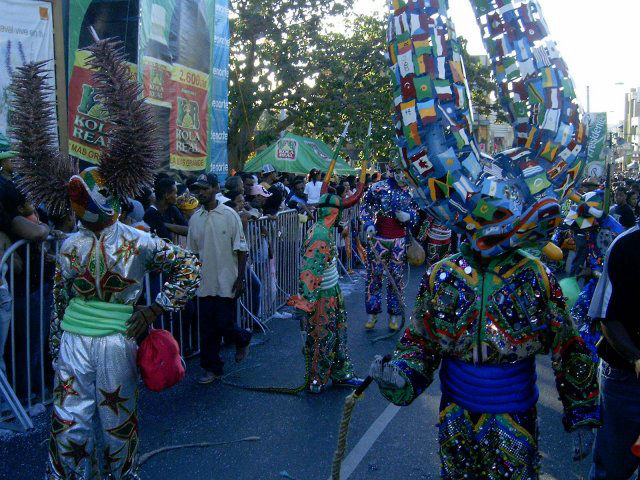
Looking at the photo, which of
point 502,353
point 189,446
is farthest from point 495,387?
point 189,446

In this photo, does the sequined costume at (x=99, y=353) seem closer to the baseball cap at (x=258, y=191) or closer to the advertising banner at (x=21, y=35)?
the advertising banner at (x=21, y=35)

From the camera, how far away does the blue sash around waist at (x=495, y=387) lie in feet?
8.83

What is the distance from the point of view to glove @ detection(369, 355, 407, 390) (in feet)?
8.89

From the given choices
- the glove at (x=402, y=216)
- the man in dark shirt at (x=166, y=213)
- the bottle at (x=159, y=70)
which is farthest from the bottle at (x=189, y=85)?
the glove at (x=402, y=216)

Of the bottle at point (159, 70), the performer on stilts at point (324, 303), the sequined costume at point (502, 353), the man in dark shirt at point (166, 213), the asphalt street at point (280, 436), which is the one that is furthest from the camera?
the bottle at point (159, 70)

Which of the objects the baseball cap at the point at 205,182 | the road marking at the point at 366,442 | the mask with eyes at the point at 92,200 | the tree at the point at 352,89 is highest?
the tree at the point at 352,89

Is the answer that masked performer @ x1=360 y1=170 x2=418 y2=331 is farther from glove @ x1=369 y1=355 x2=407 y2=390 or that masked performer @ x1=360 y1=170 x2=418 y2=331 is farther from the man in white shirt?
glove @ x1=369 y1=355 x2=407 y2=390

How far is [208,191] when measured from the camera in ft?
20.3

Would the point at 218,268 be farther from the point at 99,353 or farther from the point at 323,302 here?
the point at 99,353

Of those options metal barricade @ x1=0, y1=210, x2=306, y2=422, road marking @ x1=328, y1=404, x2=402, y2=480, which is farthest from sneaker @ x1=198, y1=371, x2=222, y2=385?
road marking @ x1=328, y1=404, x2=402, y2=480

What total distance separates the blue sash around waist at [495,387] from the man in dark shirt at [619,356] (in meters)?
0.62

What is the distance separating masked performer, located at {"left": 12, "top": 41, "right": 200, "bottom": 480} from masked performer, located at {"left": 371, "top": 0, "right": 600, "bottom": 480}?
58.2 inches

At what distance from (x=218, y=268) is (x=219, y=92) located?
730 centimetres

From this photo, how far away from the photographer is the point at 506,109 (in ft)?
8.63
